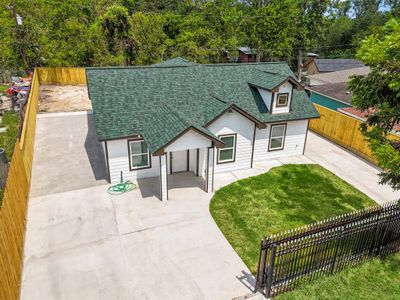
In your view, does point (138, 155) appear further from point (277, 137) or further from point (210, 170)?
point (277, 137)

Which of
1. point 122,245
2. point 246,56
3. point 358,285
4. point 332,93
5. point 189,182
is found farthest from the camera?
point 246,56

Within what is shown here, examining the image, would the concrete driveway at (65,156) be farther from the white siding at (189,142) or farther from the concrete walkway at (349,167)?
the concrete walkway at (349,167)

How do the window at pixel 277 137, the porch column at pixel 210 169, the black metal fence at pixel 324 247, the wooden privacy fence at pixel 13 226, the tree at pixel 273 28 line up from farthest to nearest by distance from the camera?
1. the tree at pixel 273 28
2. the window at pixel 277 137
3. the porch column at pixel 210 169
4. the black metal fence at pixel 324 247
5. the wooden privacy fence at pixel 13 226

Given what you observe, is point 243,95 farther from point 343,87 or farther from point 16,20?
point 16,20

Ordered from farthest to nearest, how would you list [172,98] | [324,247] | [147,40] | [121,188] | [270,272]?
[147,40] → [172,98] → [121,188] → [324,247] → [270,272]

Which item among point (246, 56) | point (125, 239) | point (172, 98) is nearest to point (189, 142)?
point (172, 98)

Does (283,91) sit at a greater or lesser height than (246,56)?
greater

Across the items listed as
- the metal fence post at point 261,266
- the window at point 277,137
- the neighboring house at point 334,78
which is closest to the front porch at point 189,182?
the window at point 277,137
